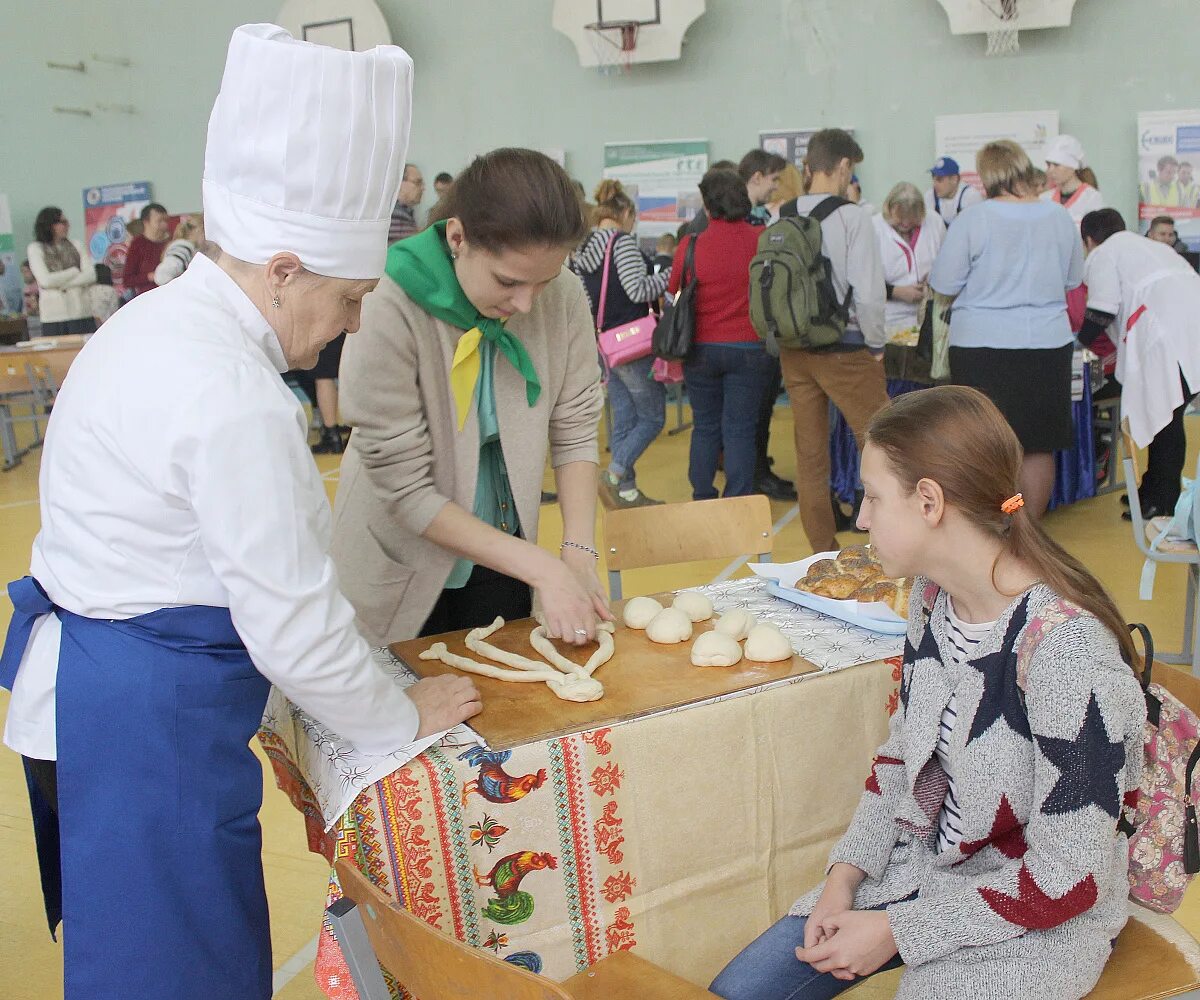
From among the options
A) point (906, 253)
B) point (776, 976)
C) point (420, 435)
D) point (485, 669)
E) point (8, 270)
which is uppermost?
point (8, 270)

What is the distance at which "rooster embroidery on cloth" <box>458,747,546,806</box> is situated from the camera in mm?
1403

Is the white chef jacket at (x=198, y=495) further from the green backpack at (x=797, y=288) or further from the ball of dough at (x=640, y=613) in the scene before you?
the green backpack at (x=797, y=288)

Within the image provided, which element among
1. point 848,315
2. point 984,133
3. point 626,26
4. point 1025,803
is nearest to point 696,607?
point 1025,803

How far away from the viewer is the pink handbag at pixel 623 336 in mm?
5445

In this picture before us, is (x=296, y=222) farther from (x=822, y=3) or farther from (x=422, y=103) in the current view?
(x=422, y=103)

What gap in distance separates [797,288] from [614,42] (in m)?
5.21

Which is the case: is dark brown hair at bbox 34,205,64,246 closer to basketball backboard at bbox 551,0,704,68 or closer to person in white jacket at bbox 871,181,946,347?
basketball backboard at bbox 551,0,704,68

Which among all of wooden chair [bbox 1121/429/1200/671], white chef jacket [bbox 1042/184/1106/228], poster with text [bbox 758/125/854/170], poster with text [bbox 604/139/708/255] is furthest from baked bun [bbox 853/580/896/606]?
poster with text [bbox 604/139/708/255]

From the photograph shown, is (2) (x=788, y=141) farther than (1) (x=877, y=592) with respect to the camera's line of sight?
Yes

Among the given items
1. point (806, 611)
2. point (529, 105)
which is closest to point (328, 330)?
point (806, 611)

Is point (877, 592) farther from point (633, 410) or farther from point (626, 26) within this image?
point (626, 26)

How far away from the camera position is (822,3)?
26.4ft

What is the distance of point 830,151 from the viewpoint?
14.0 feet

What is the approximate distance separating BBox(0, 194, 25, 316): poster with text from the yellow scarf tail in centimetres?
1105
